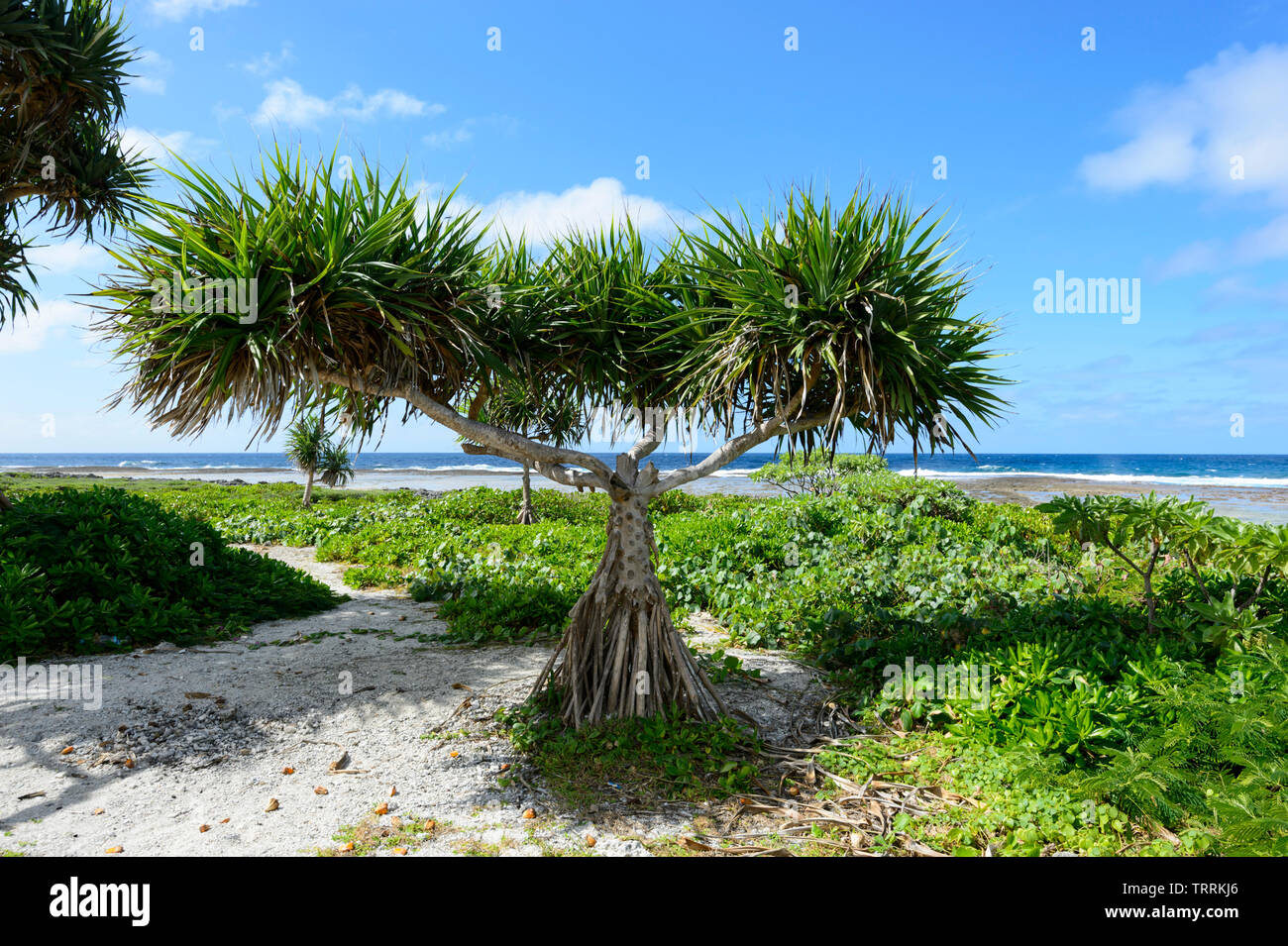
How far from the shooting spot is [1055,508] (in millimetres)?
5480

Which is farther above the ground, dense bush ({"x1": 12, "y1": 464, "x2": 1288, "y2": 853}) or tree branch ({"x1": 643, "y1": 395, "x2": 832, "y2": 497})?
tree branch ({"x1": 643, "y1": 395, "x2": 832, "y2": 497})

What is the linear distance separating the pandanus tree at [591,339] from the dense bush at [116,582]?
412cm

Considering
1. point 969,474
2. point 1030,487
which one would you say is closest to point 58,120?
point 1030,487

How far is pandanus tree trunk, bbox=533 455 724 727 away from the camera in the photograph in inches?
194

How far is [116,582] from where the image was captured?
7.54 m

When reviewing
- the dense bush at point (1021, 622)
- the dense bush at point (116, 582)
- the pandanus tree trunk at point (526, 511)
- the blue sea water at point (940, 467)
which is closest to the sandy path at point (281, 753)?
the dense bush at point (116, 582)

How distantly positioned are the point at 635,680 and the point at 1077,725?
2820 mm

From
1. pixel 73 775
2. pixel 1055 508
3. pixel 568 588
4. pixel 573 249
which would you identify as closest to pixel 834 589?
pixel 1055 508

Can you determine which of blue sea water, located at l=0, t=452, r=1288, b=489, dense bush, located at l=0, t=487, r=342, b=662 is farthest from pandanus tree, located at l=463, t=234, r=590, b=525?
blue sea water, located at l=0, t=452, r=1288, b=489

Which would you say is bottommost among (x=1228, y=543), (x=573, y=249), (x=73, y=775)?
(x=73, y=775)

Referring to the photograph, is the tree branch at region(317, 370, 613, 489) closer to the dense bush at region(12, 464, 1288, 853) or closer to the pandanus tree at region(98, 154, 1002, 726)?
the pandanus tree at region(98, 154, 1002, 726)

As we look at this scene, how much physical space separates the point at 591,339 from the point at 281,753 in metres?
3.77

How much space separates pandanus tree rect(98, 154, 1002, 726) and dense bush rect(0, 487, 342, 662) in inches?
162

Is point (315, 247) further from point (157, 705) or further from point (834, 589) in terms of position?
point (834, 589)
